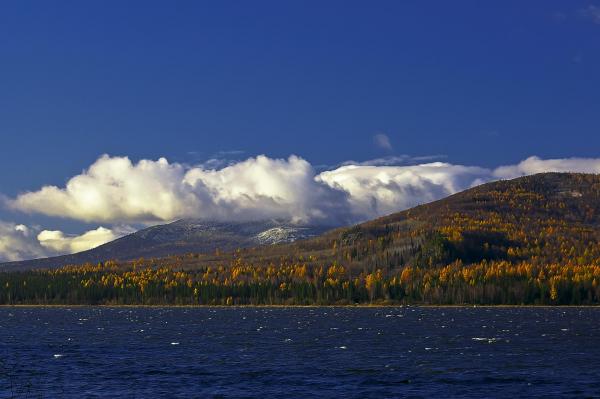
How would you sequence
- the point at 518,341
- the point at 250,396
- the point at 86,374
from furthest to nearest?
the point at 518,341 < the point at 86,374 < the point at 250,396

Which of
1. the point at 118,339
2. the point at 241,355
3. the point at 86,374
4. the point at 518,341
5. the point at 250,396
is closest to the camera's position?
the point at 250,396

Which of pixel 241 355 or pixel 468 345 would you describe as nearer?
pixel 241 355

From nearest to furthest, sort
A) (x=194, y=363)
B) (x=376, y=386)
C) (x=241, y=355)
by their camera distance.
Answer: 1. (x=376, y=386)
2. (x=194, y=363)
3. (x=241, y=355)

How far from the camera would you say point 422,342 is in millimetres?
178250

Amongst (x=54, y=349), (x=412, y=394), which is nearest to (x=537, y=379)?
(x=412, y=394)

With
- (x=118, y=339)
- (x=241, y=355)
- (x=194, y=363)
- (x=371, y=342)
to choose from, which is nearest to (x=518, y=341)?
(x=371, y=342)

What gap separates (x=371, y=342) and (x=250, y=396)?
81723 mm

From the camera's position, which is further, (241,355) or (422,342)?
(422,342)

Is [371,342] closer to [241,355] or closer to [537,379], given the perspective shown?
[241,355]

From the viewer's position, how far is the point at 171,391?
10294 centimetres

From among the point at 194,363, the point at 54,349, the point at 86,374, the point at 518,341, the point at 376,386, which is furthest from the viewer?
the point at 518,341

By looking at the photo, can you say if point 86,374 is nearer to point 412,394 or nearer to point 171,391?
point 171,391

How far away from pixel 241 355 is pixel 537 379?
56.1 meters

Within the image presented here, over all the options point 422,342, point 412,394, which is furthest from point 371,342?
point 412,394
